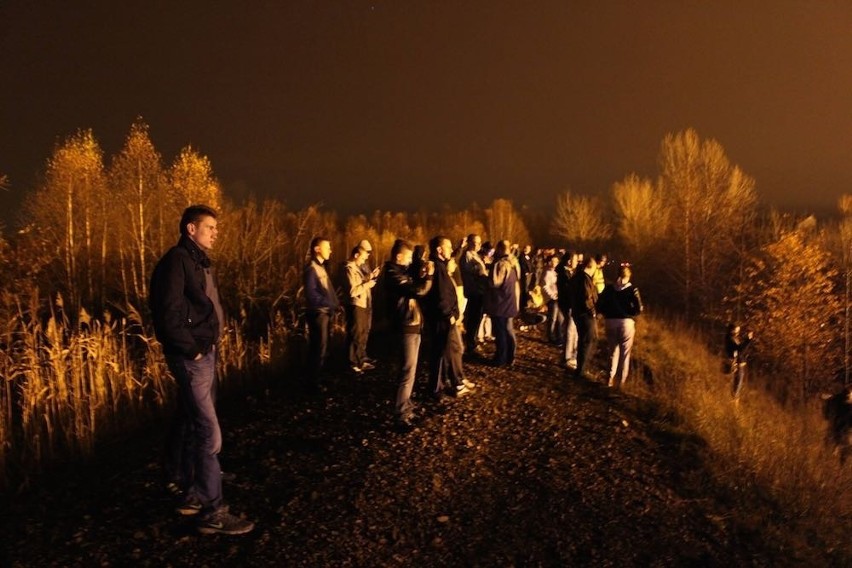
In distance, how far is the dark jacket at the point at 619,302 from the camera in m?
9.26

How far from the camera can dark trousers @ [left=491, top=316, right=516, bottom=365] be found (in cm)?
988

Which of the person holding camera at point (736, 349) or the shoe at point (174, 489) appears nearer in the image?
the shoe at point (174, 489)

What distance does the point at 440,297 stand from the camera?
732cm

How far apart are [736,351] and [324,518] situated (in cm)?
964

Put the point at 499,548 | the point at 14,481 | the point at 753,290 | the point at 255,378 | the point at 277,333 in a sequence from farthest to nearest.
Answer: the point at 753,290 < the point at 277,333 < the point at 255,378 < the point at 14,481 < the point at 499,548

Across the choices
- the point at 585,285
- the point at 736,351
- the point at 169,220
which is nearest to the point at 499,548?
the point at 585,285

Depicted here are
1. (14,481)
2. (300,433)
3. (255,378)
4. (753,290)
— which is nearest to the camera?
(14,481)

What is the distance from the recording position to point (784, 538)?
575 cm

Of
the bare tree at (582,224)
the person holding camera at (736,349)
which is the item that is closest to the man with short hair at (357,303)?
the person holding camera at (736,349)

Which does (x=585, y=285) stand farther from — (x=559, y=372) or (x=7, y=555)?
(x=7, y=555)

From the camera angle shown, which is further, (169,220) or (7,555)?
(169,220)

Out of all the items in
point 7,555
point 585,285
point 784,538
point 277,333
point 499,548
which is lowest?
point 784,538

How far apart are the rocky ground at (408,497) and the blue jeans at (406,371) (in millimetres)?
309

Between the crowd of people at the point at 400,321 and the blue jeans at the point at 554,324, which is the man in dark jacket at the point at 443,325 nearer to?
the crowd of people at the point at 400,321
